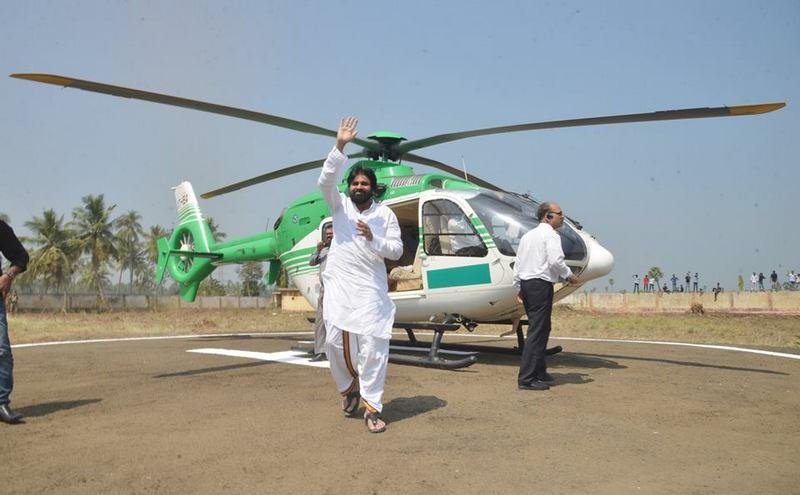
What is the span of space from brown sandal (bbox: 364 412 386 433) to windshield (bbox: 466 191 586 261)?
3.51 meters

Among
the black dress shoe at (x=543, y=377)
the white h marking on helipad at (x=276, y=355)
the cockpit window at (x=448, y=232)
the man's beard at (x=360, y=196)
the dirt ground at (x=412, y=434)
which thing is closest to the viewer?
the dirt ground at (x=412, y=434)

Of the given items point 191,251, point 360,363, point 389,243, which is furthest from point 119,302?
point 389,243

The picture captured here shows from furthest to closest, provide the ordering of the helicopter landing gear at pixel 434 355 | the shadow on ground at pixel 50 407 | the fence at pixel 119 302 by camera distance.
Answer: the fence at pixel 119 302, the helicopter landing gear at pixel 434 355, the shadow on ground at pixel 50 407

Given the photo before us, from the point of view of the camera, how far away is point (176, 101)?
285 inches

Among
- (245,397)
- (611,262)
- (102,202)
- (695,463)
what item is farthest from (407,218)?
(102,202)

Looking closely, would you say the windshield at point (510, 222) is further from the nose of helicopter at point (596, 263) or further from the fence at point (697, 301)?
the fence at point (697, 301)

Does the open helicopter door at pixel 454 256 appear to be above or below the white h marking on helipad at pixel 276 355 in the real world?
above

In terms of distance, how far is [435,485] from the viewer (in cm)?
296

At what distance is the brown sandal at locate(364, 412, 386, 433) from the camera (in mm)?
4027

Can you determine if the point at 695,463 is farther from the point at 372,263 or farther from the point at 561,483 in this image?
the point at 372,263

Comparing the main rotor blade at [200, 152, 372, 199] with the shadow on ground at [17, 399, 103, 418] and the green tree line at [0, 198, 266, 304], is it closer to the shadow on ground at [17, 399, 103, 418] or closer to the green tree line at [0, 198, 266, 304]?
the shadow on ground at [17, 399, 103, 418]

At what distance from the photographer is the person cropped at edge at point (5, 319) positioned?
14.5ft

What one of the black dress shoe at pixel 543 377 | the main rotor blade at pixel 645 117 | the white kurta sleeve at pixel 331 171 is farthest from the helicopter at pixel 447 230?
the white kurta sleeve at pixel 331 171

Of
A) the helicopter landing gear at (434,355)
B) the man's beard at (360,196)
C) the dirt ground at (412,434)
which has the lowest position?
the dirt ground at (412,434)
